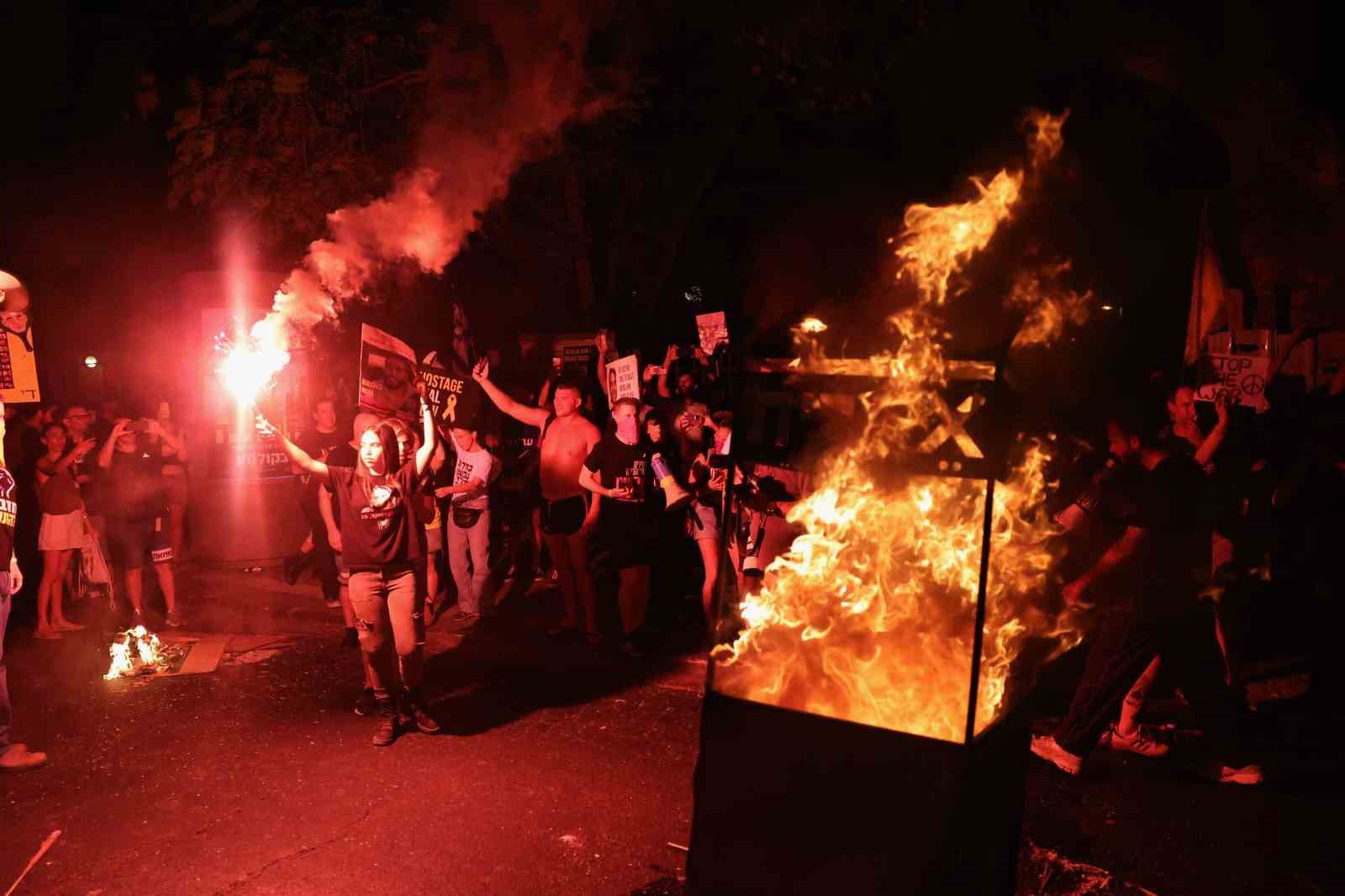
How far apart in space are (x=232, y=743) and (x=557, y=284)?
489 inches

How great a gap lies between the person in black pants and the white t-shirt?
5.39 m

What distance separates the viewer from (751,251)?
62.5 feet

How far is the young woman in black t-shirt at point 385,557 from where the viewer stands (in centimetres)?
604

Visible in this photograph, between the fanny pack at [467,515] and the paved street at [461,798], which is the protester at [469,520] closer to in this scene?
the fanny pack at [467,515]

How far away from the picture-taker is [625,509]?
26.5 feet

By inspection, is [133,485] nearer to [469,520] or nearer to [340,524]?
[340,524]

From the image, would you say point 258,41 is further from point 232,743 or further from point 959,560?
point 959,560

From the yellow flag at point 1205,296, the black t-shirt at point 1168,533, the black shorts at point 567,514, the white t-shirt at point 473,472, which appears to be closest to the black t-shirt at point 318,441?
the white t-shirt at point 473,472

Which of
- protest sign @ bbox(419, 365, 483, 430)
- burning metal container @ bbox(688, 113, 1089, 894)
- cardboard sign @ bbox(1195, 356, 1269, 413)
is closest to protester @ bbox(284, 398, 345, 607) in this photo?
protest sign @ bbox(419, 365, 483, 430)

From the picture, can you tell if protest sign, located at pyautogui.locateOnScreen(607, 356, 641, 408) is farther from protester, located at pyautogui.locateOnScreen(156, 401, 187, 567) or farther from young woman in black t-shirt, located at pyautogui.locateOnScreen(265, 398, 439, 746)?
protester, located at pyautogui.locateOnScreen(156, 401, 187, 567)

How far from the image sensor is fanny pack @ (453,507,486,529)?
902cm

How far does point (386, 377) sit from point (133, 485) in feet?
13.4

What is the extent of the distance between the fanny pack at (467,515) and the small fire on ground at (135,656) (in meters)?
2.69

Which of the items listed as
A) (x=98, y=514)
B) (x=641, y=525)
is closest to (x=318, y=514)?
(x=98, y=514)
